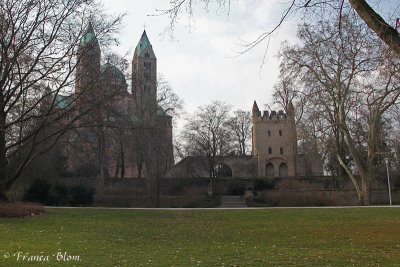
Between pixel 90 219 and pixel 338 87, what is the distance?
744 inches

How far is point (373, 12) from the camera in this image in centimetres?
600

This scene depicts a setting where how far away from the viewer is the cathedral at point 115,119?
17109 millimetres

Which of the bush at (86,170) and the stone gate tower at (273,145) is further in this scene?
the stone gate tower at (273,145)

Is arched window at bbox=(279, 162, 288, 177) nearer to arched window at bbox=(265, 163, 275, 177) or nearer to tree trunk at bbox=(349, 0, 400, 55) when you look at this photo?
arched window at bbox=(265, 163, 275, 177)

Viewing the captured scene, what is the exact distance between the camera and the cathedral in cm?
1711

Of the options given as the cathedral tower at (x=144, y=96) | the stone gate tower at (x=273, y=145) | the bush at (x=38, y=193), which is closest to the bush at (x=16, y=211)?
the bush at (x=38, y=193)

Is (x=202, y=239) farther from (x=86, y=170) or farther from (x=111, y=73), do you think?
(x=86, y=170)

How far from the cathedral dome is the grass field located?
6477 mm

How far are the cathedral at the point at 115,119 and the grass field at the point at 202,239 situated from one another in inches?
199

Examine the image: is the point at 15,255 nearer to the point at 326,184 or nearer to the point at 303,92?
the point at 303,92

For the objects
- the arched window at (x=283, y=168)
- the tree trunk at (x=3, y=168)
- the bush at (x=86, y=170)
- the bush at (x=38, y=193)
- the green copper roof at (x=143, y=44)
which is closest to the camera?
the tree trunk at (x=3, y=168)

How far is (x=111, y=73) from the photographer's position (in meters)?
18.0

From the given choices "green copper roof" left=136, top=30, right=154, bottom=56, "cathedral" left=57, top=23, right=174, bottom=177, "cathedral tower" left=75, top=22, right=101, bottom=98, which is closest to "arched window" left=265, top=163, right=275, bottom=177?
"cathedral" left=57, top=23, right=174, bottom=177

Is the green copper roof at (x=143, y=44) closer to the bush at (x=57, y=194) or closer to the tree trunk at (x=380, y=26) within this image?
the bush at (x=57, y=194)
